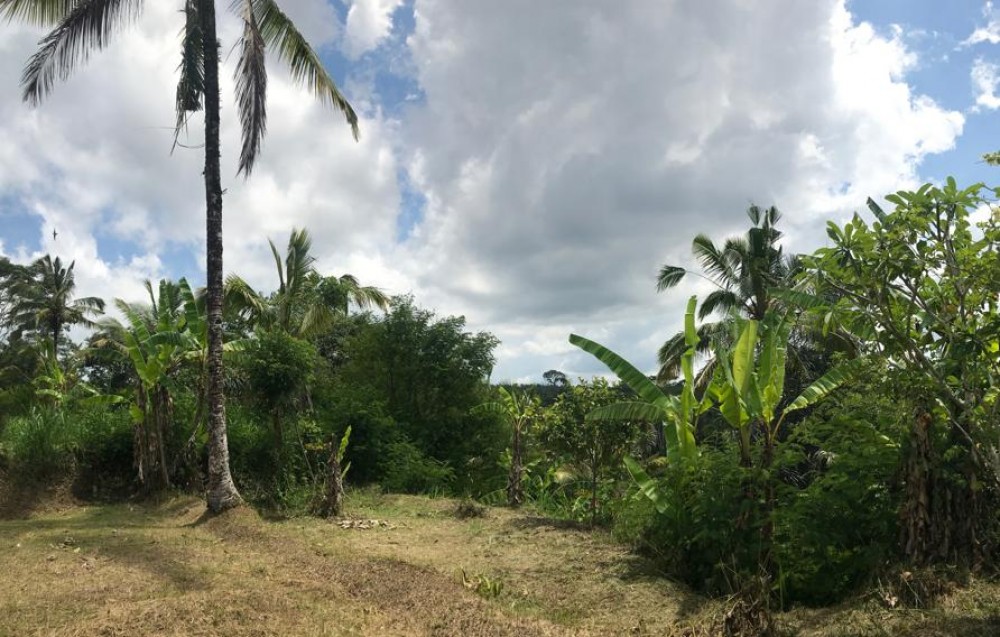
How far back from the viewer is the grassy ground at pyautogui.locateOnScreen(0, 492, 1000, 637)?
4734mm

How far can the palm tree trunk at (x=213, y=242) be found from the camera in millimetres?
10070

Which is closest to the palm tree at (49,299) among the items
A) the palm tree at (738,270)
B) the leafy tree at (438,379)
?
the leafy tree at (438,379)

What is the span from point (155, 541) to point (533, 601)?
190 inches

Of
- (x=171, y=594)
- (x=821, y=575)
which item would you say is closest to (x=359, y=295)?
(x=171, y=594)

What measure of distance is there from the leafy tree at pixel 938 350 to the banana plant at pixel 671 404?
7.29 feet

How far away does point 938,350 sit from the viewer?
18.0 feet

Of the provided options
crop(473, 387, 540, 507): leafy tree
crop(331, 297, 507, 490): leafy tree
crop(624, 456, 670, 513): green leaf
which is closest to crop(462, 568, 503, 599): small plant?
crop(624, 456, 670, 513): green leaf

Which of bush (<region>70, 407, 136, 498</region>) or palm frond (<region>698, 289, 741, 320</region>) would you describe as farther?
palm frond (<region>698, 289, 741, 320</region>)

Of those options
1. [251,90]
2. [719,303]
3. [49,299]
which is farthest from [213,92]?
[49,299]

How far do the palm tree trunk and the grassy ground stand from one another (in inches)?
41.6

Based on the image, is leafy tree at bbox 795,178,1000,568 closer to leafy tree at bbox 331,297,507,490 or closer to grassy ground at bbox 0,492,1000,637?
grassy ground at bbox 0,492,1000,637

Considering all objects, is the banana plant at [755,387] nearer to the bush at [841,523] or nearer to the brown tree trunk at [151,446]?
the bush at [841,523]

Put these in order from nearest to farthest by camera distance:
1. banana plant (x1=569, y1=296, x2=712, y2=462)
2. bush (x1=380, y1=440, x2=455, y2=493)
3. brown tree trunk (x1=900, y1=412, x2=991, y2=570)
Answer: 1. brown tree trunk (x1=900, y1=412, x2=991, y2=570)
2. banana plant (x1=569, y1=296, x2=712, y2=462)
3. bush (x1=380, y1=440, x2=455, y2=493)

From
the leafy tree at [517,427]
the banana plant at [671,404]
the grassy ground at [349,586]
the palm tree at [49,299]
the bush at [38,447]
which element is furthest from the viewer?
the palm tree at [49,299]
